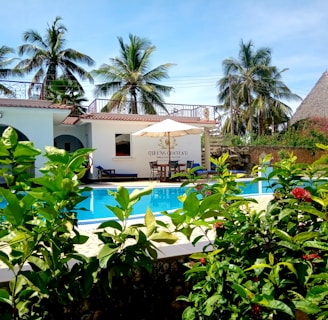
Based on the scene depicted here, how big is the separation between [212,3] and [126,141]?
1046 cm

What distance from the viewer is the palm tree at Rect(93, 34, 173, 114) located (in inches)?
1097

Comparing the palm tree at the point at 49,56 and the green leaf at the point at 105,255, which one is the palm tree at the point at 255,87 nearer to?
the palm tree at the point at 49,56

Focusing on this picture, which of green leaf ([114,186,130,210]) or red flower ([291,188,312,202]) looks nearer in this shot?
green leaf ([114,186,130,210])

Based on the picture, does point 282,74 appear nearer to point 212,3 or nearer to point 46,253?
point 212,3

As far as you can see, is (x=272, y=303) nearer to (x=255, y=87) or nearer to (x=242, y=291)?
(x=242, y=291)

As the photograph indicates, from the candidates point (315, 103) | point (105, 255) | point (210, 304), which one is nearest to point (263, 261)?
point (210, 304)

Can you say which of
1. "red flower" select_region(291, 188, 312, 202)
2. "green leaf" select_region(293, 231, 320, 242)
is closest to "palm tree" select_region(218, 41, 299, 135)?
"red flower" select_region(291, 188, 312, 202)

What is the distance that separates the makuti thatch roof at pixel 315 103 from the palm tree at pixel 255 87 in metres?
1.81

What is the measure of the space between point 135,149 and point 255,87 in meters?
20.2

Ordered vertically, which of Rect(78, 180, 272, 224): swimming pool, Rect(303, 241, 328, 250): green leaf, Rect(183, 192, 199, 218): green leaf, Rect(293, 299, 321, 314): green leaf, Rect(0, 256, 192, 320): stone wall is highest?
Rect(183, 192, 199, 218): green leaf

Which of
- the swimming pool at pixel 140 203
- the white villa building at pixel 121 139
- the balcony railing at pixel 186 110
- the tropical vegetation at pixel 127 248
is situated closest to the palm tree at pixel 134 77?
the balcony railing at pixel 186 110

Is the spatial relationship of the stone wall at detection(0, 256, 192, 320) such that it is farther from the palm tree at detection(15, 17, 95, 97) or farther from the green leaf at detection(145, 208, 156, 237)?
the palm tree at detection(15, 17, 95, 97)

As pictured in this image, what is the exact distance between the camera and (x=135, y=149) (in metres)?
19.0

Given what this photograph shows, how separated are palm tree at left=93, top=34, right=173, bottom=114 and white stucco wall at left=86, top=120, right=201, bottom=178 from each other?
8.44m
